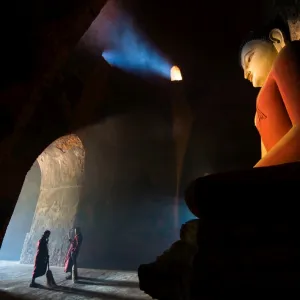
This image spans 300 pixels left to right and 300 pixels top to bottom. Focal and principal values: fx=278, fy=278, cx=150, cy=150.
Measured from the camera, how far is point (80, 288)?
13.5 feet

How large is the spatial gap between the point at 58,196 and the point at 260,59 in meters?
5.92

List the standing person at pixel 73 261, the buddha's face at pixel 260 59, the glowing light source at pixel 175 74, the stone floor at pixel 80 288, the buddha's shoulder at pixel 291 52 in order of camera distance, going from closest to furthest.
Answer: the buddha's shoulder at pixel 291 52 → the buddha's face at pixel 260 59 → the stone floor at pixel 80 288 → the standing person at pixel 73 261 → the glowing light source at pixel 175 74

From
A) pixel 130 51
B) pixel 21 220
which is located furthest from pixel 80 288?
pixel 21 220

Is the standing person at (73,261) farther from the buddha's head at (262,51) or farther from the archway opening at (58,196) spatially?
the buddha's head at (262,51)

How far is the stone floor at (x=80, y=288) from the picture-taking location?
141 inches

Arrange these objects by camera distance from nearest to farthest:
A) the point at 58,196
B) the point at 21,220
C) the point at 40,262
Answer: the point at 40,262
the point at 58,196
the point at 21,220

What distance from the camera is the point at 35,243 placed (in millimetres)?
6488

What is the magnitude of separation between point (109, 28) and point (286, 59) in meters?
5.51

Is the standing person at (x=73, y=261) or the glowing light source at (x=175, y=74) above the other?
A: the glowing light source at (x=175, y=74)

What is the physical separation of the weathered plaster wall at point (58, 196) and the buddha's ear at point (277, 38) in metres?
5.01

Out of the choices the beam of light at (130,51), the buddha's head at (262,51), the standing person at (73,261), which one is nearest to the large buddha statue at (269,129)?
the buddha's head at (262,51)

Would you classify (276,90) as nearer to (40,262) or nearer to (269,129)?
(269,129)

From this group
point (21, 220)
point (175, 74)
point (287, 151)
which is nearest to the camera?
Result: point (287, 151)

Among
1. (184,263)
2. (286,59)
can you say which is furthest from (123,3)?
(184,263)
